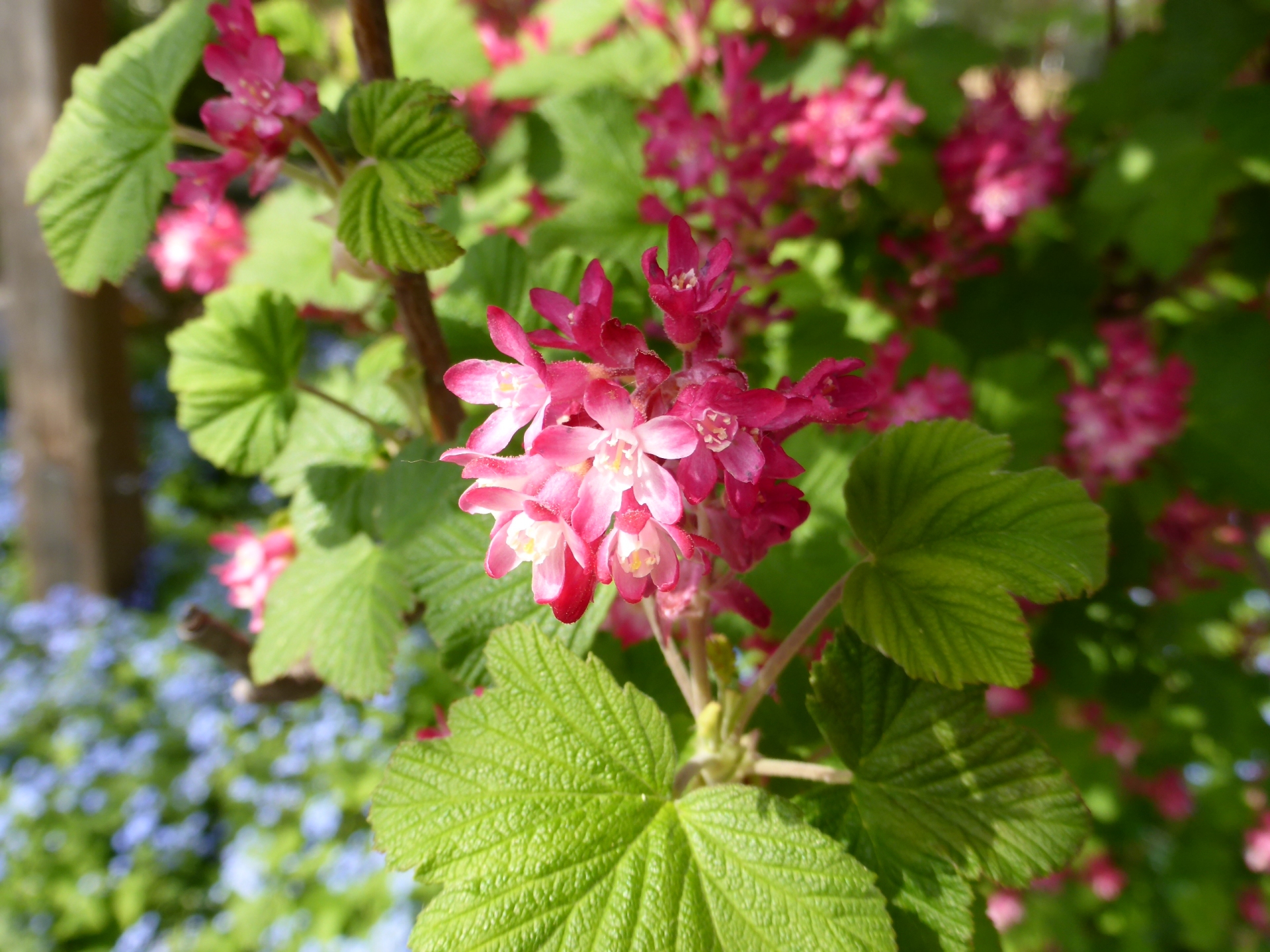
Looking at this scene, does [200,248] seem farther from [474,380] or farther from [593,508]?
[593,508]

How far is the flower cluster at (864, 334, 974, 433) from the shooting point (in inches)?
46.1

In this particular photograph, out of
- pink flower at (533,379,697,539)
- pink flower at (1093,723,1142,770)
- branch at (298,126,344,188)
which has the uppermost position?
branch at (298,126,344,188)

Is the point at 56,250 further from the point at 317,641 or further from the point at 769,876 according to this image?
the point at 769,876

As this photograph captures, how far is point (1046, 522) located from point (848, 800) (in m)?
0.27

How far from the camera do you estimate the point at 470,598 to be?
2.34ft

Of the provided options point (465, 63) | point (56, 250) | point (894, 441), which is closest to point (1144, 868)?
point (894, 441)

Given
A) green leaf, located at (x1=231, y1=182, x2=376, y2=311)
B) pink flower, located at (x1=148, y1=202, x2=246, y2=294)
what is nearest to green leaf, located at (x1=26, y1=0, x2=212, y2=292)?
green leaf, located at (x1=231, y1=182, x2=376, y2=311)

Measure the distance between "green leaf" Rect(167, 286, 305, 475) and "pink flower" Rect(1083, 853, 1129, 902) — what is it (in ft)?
8.34

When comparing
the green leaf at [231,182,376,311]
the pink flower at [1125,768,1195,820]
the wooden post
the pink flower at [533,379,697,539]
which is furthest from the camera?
the wooden post

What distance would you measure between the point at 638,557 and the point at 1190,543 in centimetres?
177

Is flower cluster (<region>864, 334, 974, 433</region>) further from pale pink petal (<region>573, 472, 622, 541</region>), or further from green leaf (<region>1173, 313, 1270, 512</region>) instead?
pale pink petal (<region>573, 472, 622, 541</region>)

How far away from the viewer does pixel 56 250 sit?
2.62 ft

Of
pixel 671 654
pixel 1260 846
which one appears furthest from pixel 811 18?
pixel 1260 846

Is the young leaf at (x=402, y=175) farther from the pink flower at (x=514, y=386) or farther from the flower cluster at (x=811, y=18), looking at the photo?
the flower cluster at (x=811, y=18)
